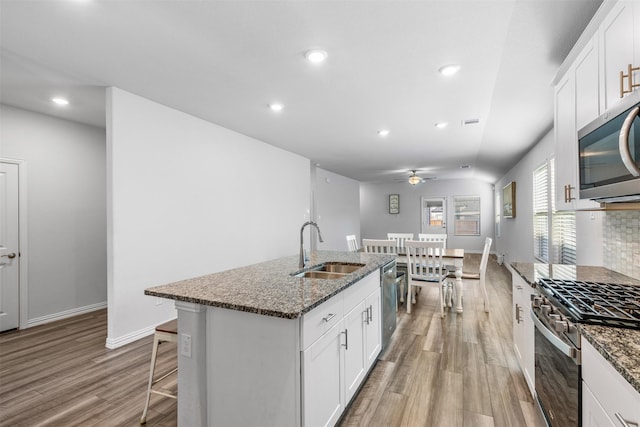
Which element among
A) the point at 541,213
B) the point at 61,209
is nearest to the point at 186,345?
the point at 61,209

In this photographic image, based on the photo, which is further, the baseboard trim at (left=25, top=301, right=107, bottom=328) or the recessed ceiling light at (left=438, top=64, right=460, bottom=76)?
the baseboard trim at (left=25, top=301, right=107, bottom=328)

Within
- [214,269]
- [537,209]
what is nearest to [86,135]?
[214,269]

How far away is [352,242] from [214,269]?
2.29m

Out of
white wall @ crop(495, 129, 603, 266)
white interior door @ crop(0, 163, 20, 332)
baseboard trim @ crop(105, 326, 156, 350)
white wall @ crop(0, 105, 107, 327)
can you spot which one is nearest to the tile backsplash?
white wall @ crop(495, 129, 603, 266)

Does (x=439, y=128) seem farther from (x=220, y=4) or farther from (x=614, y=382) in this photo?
(x=614, y=382)

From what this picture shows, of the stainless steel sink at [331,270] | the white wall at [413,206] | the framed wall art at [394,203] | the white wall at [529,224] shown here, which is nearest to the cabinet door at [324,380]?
the stainless steel sink at [331,270]

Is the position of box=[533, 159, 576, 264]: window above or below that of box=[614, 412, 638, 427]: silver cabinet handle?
above

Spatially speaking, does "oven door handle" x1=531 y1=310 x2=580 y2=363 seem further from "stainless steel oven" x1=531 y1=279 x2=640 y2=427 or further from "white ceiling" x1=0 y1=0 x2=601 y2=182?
"white ceiling" x1=0 y1=0 x2=601 y2=182

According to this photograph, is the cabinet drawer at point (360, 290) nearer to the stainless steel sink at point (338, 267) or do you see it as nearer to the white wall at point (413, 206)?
the stainless steel sink at point (338, 267)

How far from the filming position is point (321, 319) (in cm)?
161

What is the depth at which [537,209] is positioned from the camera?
4711mm

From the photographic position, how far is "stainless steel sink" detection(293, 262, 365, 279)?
8.24 feet

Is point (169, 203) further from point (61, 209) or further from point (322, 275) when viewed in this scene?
point (322, 275)

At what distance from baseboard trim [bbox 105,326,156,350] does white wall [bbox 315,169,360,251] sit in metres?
5.04
